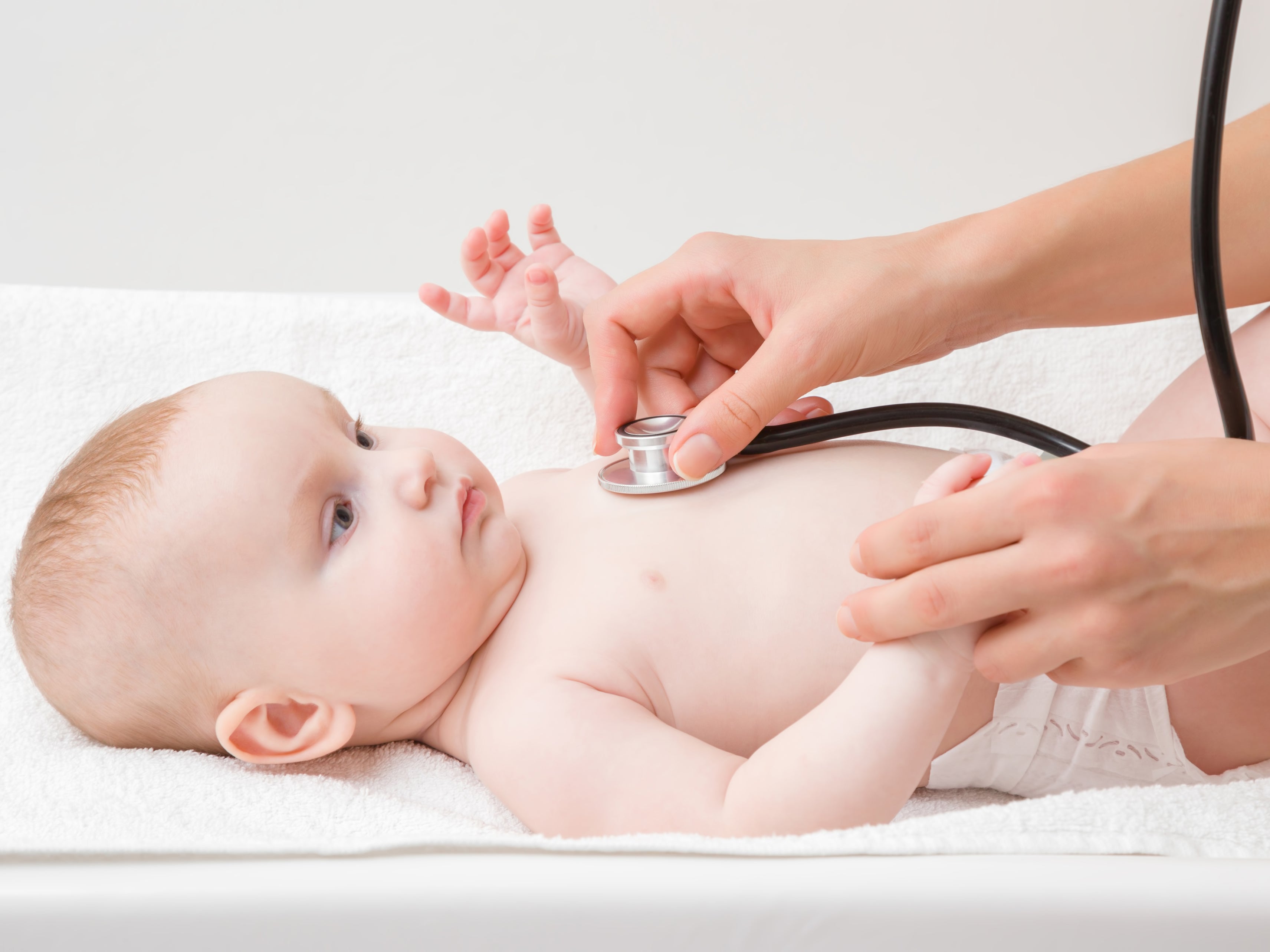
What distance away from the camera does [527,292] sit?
3.94 feet

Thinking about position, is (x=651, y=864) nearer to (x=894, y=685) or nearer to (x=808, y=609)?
(x=894, y=685)

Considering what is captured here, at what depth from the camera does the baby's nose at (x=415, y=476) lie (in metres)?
0.97

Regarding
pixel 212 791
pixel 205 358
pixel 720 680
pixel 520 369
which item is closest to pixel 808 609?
pixel 720 680

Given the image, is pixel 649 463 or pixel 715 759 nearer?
pixel 715 759

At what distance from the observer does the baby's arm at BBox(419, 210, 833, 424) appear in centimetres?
118

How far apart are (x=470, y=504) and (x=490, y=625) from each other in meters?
0.13

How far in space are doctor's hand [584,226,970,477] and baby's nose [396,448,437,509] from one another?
0.19m

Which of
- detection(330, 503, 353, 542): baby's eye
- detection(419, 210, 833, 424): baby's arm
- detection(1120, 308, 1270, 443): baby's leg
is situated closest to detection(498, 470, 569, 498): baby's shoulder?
detection(419, 210, 833, 424): baby's arm

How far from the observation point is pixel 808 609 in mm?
956

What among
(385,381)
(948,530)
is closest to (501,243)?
(385,381)

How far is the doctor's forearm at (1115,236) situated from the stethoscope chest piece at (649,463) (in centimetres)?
33

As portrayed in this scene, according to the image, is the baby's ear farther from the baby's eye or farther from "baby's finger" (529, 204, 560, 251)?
"baby's finger" (529, 204, 560, 251)

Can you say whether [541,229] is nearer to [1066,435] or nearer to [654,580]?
[654,580]

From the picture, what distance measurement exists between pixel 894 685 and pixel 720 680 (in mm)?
242
